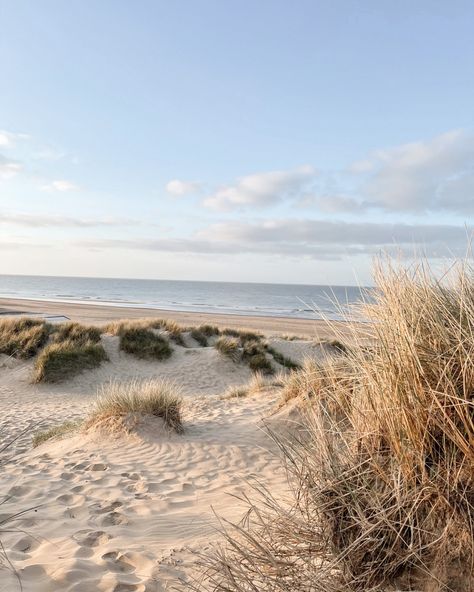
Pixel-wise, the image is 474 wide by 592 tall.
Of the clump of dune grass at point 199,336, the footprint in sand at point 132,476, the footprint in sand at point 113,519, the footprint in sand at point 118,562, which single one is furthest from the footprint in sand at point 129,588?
the clump of dune grass at point 199,336

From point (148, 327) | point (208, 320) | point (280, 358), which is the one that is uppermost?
point (148, 327)

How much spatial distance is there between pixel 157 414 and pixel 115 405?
0.66 meters

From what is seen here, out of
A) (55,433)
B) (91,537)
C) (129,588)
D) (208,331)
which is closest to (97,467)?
(91,537)

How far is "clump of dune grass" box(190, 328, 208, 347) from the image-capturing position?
17594 millimetres

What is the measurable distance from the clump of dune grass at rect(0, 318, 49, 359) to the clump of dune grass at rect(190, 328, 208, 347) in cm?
531

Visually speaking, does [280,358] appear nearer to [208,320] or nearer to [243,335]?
[243,335]

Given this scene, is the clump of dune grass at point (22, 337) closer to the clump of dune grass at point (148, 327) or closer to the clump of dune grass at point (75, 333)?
the clump of dune grass at point (75, 333)

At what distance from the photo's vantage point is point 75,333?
14922mm

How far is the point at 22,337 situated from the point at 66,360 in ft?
7.88

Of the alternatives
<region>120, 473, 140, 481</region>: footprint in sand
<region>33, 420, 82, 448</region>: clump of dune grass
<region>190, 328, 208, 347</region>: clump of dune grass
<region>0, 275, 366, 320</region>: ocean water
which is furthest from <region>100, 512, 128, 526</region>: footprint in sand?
<region>190, 328, 208, 347</region>: clump of dune grass

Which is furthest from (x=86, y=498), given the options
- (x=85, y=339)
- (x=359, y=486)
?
(x=85, y=339)

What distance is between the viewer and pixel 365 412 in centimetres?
275

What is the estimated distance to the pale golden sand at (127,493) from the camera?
2881mm

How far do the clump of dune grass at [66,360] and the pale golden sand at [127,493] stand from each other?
105 inches
